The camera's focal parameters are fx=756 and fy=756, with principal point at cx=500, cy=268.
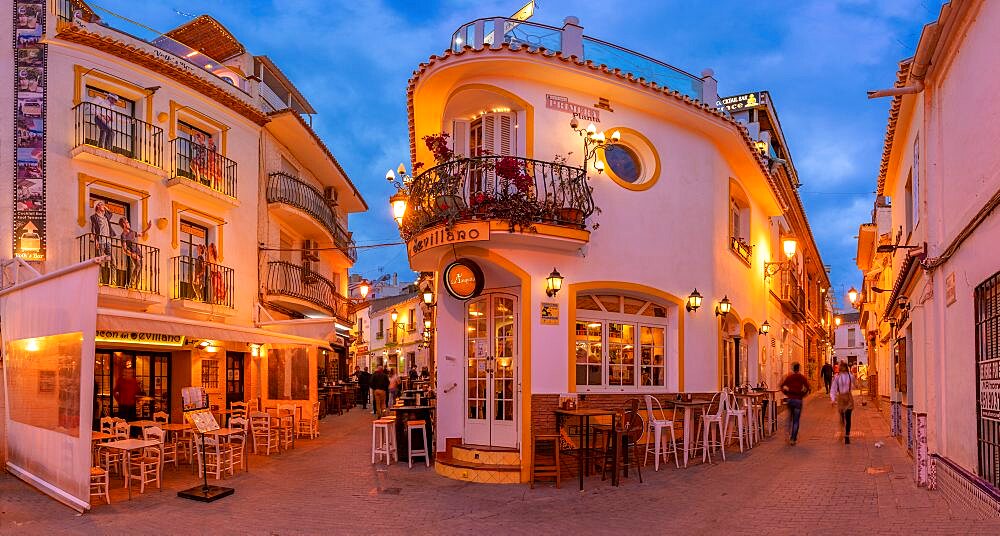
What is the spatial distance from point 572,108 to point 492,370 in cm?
440

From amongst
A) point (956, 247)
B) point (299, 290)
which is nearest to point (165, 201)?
point (299, 290)

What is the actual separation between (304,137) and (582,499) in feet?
51.6

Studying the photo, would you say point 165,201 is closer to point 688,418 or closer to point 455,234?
point 455,234

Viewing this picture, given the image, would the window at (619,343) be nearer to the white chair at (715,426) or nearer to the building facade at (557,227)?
the building facade at (557,227)

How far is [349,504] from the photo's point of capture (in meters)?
9.69

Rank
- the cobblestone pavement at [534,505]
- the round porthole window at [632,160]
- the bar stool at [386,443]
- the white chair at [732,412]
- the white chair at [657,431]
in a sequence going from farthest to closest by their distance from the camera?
the white chair at [732,412], the bar stool at [386,443], the round porthole window at [632,160], the white chair at [657,431], the cobblestone pavement at [534,505]

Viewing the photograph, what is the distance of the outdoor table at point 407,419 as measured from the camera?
42.6 ft

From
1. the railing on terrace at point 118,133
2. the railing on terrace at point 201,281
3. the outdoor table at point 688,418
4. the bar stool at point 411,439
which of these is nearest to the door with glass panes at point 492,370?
the bar stool at point 411,439

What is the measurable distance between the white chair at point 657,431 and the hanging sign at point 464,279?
133 inches

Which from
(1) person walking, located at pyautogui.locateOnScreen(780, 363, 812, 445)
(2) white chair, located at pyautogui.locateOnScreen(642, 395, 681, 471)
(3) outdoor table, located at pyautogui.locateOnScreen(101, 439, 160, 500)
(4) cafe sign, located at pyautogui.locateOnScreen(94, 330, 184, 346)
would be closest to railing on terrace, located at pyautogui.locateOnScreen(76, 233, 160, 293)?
(4) cafe sign, located at pyautogui.locateOnScreen(94, 330, 184, 346)

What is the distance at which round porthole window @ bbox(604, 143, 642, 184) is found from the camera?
1279 centimetres

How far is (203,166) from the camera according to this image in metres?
18.0

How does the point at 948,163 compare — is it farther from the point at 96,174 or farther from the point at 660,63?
the point at 96,174

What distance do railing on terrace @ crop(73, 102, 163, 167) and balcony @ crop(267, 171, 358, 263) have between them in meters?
4.71
